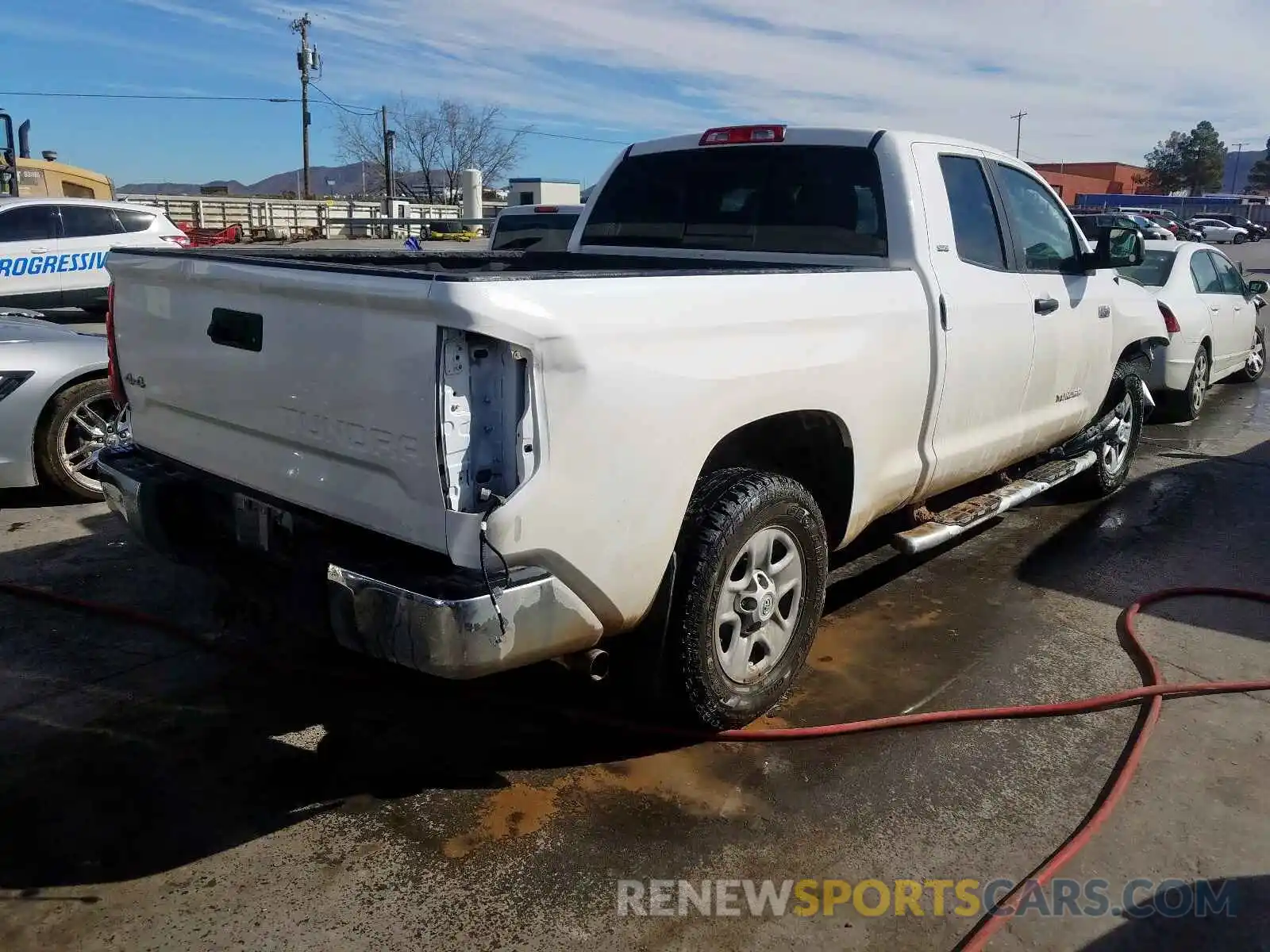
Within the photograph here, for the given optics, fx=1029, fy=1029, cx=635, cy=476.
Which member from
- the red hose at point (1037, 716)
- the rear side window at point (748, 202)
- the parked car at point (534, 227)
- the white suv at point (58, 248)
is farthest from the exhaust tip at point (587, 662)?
the white suv at point (58, 248)

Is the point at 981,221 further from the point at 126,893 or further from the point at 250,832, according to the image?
the point at 126,893

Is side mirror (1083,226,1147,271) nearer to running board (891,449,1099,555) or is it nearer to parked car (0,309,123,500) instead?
running board (891,449,1099,555)

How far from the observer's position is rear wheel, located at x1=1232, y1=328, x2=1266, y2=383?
463 inches

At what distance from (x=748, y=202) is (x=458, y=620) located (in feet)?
9.38

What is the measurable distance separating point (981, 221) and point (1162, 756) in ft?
7.93

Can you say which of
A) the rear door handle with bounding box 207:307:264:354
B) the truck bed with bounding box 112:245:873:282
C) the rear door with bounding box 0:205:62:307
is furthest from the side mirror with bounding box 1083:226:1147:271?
the rear door with bounding box 0:205:62:307

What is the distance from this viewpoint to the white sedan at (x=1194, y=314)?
9.23 m

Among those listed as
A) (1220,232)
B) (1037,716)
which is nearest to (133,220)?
(1037,716)

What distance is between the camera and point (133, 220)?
45.3ft

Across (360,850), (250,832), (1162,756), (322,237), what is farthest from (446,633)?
(322,237)

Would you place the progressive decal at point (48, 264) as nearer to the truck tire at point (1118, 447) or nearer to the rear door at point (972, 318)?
the rear door at point (972, 318)

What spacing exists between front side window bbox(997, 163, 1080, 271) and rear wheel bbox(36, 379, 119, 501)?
16.1 feet

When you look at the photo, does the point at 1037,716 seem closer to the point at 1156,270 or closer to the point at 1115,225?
the point at 1115,225

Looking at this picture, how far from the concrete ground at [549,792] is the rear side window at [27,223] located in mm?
9930
